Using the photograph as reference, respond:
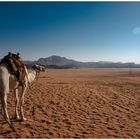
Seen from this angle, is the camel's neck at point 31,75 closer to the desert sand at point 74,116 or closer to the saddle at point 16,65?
the saddle at point 16,65

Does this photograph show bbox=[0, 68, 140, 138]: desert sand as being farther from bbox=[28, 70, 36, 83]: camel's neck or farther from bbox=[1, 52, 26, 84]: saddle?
bbox=[1, 52, 26, 84]: saddle

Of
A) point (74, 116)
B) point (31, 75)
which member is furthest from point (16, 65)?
point (74, 116)

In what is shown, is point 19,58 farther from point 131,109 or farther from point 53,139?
point 131,109

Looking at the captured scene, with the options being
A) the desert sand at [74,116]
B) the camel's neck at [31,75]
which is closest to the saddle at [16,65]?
the camel's neck at [31,75]

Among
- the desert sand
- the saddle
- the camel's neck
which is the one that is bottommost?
the desert sand

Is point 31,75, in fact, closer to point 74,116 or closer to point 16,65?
point 16,65

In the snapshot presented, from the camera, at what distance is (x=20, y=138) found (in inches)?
250

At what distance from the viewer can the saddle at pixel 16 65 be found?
6962 mm

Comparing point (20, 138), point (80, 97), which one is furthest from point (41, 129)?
point (80, 97)

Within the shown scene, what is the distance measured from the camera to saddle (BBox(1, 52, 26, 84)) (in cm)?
696

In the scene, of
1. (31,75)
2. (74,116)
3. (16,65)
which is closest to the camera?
(16,65)

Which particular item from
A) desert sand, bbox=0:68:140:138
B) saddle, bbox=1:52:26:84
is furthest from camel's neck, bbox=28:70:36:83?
desert sand, bbox=0:68:140:138

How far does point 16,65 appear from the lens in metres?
7.29

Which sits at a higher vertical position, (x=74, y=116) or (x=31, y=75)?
(x=31, y=75)
